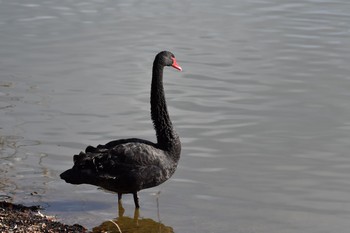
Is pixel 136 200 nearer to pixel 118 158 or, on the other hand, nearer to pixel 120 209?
pixel 120 209

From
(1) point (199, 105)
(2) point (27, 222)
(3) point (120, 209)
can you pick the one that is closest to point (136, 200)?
(3) point (120, 209)

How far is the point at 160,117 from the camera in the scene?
7668 mm

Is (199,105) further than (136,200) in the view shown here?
Yes

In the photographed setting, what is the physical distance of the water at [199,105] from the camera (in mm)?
7422

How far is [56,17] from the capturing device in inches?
589

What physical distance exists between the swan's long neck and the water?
0.53 metres

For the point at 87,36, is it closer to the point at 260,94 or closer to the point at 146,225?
the point at 260,94

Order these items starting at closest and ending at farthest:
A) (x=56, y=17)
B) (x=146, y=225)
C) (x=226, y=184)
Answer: (x=146, y=225) < (x=226, y=184) < (x=56, y=17)

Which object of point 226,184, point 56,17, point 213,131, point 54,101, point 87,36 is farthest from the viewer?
point 56,17

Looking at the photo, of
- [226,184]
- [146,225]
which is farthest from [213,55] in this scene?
[146,225]

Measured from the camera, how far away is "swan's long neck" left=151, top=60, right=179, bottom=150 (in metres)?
7.50

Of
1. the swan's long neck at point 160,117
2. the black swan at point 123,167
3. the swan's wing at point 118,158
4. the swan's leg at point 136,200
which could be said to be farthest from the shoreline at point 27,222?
the swan's long neck at point 160,117

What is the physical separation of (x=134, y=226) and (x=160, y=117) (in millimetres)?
1181

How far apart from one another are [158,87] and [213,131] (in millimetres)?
1484
